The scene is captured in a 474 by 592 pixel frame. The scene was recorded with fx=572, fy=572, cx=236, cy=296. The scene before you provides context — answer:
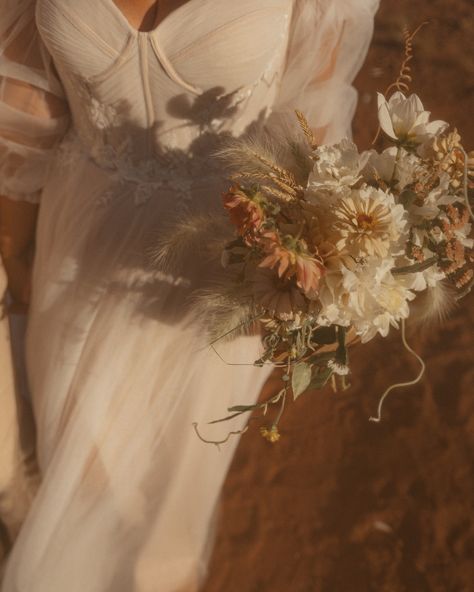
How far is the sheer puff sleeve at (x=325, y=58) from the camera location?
3.01ft

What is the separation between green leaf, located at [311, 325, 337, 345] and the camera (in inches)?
32.7

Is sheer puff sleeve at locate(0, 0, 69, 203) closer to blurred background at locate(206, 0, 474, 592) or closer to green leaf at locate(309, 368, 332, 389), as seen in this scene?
green leaf at locate(309, 368, 332, 389)

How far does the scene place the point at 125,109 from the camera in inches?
37.3

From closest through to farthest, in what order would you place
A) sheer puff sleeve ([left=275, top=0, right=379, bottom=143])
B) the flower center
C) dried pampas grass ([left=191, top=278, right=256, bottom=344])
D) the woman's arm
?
1. the flower center
2. dried pampas grass ([left=191, top=278, right=256, bottom=344])
3. sheer puff sleeve ([left=275, top=0, right=379, bottom=143])
4. the woman's arm

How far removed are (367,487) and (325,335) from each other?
3.76ft

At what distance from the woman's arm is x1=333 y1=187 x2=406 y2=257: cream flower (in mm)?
717

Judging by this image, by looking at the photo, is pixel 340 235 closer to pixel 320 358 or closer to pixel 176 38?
pixel 320 358

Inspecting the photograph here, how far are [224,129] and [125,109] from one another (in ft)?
0.55

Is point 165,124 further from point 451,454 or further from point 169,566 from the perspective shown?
point 451,454

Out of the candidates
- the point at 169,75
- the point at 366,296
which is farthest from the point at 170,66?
the point at 366,296

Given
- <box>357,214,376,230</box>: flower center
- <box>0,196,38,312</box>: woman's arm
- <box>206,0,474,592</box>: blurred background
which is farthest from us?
<box>206,0,474,592</box>: blurred background

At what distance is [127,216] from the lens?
3.29 feet

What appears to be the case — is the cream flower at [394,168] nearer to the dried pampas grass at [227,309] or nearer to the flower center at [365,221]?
the flower center at [365,221]

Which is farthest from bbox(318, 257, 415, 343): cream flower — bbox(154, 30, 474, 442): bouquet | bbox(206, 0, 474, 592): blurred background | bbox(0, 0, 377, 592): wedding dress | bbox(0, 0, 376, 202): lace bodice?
bbox(206, 0, 474, 592): blurred background
